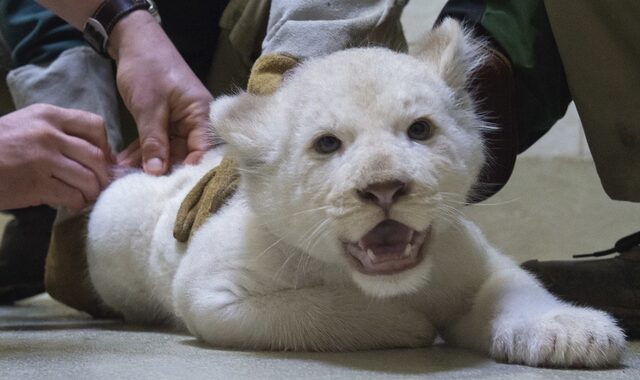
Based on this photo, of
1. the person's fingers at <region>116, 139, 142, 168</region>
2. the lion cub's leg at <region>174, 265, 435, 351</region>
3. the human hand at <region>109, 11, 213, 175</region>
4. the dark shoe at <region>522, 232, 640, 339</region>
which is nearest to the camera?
the lion cub's leg at <region>174, 265, 435, 351</region>

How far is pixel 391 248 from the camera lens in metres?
1.67

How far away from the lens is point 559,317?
5.32ft

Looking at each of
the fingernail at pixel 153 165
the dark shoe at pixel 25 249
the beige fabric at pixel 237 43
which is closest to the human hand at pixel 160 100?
the fingernail at pixel 153 165

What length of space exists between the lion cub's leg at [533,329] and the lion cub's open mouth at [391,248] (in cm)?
23

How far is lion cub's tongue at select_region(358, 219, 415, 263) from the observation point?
1.63m

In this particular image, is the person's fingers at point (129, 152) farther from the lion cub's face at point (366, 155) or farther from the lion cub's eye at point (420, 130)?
the lion cub's eye at point (420, 130)

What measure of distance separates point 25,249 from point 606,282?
221 cm

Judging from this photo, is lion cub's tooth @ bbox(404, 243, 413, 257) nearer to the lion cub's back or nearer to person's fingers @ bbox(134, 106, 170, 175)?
the lion cub's back

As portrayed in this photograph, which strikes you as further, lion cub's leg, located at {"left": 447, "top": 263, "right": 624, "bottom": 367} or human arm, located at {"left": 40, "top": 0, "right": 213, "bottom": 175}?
human arm, located at {"left": 40, "top": 0, "right": 213, "bottom": 175}

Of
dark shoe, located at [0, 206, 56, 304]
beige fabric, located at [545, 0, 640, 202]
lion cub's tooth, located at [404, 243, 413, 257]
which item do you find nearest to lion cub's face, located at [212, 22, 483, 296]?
lion cub's tooth, located at [404, 243, 413, 257]

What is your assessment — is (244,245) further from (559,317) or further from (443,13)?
(443,13)

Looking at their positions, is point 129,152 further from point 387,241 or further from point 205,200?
point 387,241

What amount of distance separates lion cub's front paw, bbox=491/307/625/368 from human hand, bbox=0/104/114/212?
1368mm

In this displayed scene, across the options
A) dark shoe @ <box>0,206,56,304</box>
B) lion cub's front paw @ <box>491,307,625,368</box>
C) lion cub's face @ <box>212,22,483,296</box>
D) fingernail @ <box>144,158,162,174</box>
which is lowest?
dark shoe @ <box>0,206,56,304</box>
